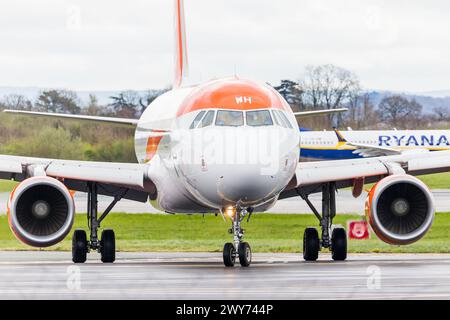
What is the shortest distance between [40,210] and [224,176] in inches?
156

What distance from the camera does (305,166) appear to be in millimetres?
23438

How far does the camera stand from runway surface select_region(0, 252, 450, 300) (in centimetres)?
1527

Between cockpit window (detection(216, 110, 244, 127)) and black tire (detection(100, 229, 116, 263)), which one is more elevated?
cockpit window (detection(216, 110, 244, 127))

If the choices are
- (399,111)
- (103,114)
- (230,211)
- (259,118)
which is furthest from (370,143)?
(259,118)

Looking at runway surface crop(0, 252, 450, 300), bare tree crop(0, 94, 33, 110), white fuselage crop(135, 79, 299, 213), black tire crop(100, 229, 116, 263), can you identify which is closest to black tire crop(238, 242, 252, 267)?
runway surface crop(0, 252, 450, 300)

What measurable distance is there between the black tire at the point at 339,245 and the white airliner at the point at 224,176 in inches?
0.9

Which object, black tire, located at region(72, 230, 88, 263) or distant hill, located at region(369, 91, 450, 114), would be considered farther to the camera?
distant hill, located at region(369, 91, 450, 114)

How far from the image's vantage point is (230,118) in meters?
20.3

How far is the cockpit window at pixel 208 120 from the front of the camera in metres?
20.5

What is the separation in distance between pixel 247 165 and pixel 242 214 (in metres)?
1.71

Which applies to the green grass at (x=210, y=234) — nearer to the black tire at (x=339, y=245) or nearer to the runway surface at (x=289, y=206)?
the black tire at (x=339, y=245)

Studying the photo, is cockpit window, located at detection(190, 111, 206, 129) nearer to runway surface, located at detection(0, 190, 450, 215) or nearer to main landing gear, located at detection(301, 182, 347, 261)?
main landing gear, located at detection(301, 182, 347, 261)

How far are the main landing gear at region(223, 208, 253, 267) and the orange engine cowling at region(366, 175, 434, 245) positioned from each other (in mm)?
2548

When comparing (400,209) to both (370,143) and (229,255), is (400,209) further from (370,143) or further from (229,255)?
(370,143)
